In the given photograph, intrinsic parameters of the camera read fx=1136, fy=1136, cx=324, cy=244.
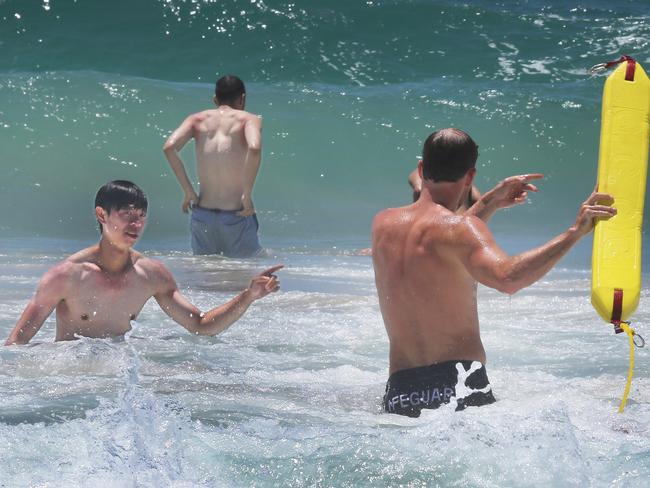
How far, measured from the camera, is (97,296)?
5543mm

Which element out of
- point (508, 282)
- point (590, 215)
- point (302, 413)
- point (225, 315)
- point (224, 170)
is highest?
point (590, 215)

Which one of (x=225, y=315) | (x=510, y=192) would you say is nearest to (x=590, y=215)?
(x=510, y=192)

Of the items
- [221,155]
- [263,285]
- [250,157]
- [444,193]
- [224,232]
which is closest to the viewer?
[444,193]

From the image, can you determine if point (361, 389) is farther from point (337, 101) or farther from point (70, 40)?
point (70, 40)

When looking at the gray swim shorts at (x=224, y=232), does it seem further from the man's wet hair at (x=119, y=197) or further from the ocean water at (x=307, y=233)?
the man's wet hair at (x=119, y=197)

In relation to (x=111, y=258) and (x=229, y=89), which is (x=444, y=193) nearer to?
(x=111, y=258)

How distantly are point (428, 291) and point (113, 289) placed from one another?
2.00 m

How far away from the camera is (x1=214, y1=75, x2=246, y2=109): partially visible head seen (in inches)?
366

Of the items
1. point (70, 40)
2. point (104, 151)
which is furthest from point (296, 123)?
point (70, 40)

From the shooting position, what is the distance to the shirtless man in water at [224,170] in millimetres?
9398

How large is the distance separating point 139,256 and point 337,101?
12969 millimetres

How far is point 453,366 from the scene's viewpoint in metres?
4.18

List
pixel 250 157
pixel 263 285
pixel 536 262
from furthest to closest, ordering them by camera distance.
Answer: pixel 250 157, pixel 263 285, pixel 536 262

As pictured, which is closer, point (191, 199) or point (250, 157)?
point (250, 157)
